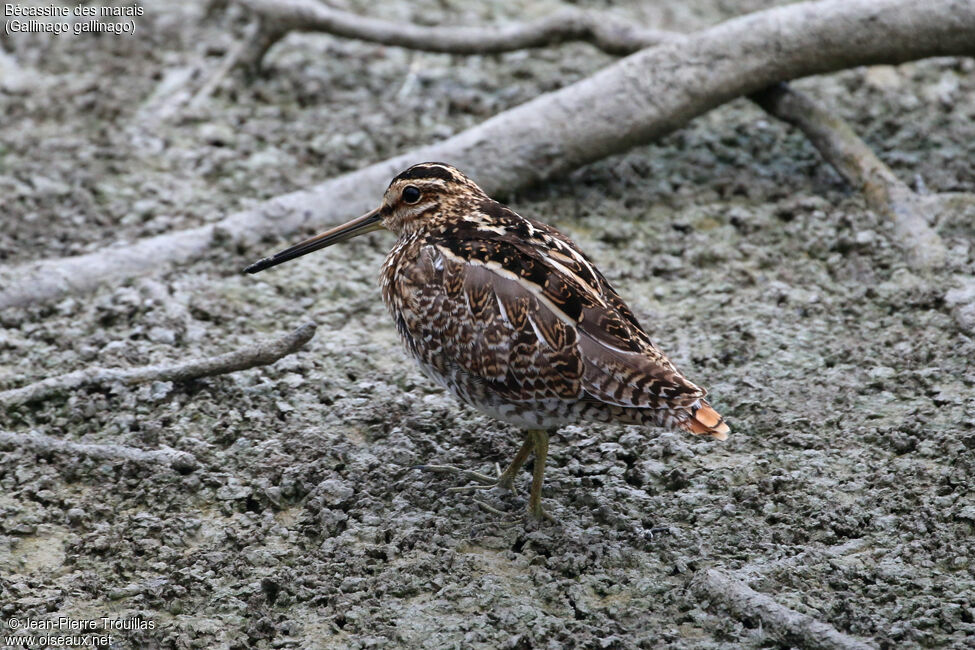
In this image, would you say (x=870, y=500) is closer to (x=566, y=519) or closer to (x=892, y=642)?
(x=892, y=642)

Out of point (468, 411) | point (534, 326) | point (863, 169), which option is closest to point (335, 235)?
point (468, 411)

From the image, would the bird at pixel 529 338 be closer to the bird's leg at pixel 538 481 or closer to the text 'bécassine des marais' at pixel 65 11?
the bird's leg at pixel 538 481

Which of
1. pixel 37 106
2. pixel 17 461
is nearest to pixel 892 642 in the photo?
pixel 17 461

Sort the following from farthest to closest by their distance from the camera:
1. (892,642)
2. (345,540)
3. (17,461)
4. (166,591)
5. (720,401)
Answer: (720,401) < (17,461) < (345,540) < (166,591) < (892,642)

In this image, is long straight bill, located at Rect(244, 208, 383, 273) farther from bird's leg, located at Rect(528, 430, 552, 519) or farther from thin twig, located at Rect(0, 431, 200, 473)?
bird's leg, located at Rect(528, 430, 552, 519)


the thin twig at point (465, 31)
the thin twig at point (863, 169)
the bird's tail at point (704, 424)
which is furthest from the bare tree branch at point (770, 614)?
the thin twig at point (465, 31)

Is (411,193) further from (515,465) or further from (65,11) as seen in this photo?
(65,11)

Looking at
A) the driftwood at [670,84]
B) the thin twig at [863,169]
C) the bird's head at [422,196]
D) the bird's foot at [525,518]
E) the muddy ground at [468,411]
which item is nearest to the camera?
the muddy ground at [468,411]

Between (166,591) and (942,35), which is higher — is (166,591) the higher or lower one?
the lower one
